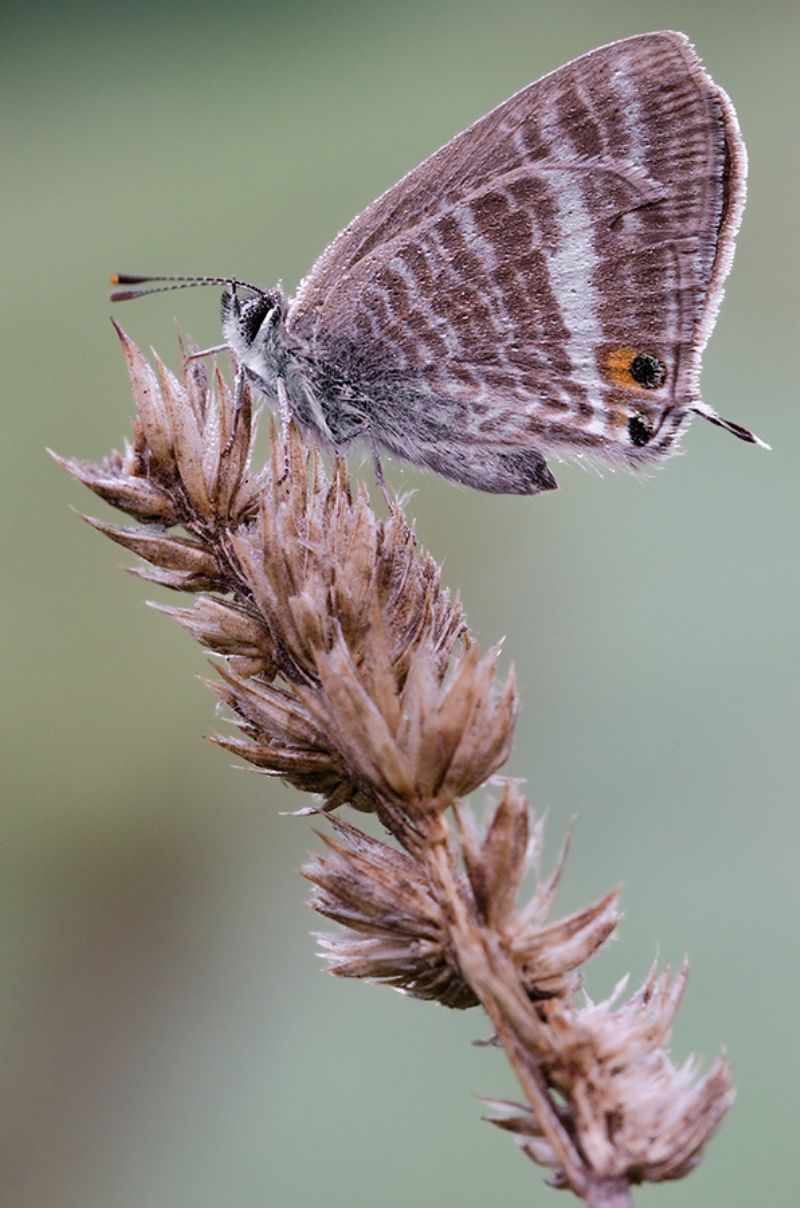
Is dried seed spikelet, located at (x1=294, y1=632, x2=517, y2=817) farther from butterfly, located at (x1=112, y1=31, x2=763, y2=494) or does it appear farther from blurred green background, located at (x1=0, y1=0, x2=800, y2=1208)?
blurred green background, located at (x1=0, y1=0, x2=800, y2=1208)

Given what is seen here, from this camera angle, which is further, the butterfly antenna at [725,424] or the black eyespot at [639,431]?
the black eyespot at [639,431]

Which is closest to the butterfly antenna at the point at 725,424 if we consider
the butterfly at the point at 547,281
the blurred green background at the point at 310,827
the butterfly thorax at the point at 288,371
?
the butterfly at the point at 547,281

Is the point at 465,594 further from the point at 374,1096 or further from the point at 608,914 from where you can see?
the point at 608,914

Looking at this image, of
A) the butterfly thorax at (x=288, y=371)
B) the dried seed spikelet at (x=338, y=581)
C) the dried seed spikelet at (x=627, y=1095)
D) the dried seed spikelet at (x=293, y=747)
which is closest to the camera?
the dried seed spikelet at (x=627, y=1095)

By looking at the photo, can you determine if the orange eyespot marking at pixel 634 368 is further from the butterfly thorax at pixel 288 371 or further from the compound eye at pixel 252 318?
the compound eye at pixel 252 318

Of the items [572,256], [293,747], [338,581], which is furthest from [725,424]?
[293,747]

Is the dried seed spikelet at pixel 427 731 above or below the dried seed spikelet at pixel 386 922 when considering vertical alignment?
above

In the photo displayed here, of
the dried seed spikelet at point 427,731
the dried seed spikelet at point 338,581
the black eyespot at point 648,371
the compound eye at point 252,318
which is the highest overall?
the compound eye at point 252,318

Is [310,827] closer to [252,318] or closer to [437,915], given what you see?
[437,915]
